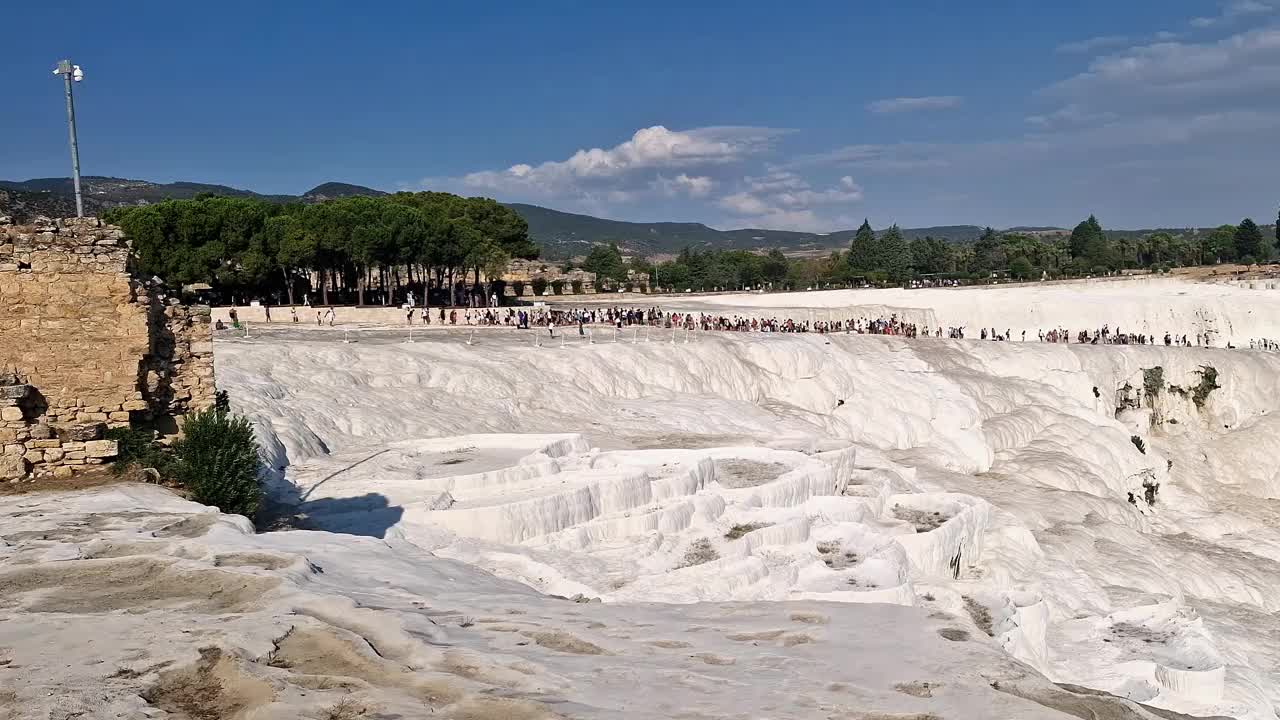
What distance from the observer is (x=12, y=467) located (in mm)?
12617

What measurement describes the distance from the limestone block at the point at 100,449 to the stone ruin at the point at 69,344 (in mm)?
13

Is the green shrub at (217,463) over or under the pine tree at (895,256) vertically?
under

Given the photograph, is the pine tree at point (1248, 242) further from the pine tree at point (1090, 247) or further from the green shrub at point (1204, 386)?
the green shrub at point (1204, 386)

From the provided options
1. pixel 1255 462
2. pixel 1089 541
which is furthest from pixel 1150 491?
pixel 1089 541

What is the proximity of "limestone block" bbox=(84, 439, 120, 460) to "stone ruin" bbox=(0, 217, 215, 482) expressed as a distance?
0.5 inches

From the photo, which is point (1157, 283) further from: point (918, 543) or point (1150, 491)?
point (918, 543)

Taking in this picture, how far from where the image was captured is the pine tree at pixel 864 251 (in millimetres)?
110188

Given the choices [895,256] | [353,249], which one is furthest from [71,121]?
[895,256]

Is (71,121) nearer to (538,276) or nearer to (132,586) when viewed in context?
(132,586)

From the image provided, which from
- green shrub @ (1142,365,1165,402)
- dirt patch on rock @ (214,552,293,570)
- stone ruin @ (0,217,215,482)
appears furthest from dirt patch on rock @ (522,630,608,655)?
green shrub @ (1142,365,1165,402)

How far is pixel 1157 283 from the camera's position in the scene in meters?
79.2

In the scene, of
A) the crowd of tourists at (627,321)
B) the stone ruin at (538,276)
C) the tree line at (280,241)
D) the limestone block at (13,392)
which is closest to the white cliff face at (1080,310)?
the crowd of tourists at (627,321)

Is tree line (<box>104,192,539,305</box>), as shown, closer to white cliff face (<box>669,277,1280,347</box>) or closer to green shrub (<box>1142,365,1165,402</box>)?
white cliff face (<box>669,277,1280,347</box>)

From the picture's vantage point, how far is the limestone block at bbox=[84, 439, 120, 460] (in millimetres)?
13153
